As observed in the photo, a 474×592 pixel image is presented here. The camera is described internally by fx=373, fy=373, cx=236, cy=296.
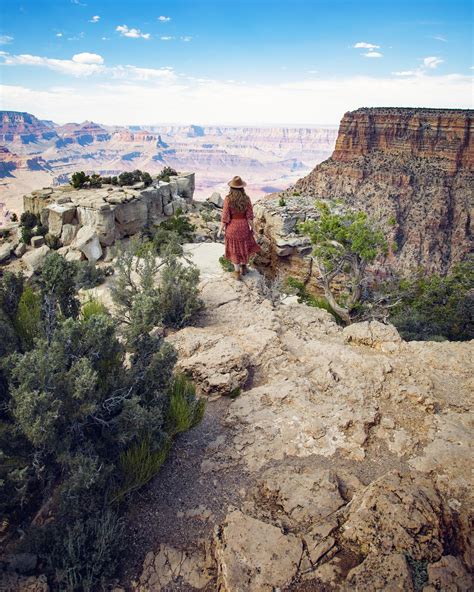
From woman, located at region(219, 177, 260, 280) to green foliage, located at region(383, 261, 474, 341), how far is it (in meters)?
5.48

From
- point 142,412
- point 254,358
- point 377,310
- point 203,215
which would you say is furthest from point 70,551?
point 203,215

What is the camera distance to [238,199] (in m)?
10.4

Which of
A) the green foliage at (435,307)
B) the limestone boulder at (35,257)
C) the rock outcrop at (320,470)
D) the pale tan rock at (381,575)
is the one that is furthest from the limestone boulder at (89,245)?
the pale tan rock at (381,575)

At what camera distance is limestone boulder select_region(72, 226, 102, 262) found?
1628cm

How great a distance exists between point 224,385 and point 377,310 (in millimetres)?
7869

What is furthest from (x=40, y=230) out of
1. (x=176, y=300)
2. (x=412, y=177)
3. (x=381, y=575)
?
(x=412, y=177)

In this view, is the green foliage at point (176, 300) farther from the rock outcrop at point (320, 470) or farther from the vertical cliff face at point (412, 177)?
the vertical cliff face at point (412, 177)

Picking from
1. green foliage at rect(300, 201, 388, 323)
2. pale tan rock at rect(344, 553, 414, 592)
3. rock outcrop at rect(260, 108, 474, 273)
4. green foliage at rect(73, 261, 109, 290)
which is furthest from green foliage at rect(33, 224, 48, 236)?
rock outcrop at rect(260, 108, 474, 273)

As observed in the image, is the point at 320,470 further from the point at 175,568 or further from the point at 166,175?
the point at 166,175

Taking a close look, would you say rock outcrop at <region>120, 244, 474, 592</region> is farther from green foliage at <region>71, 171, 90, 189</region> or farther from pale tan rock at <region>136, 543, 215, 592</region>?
green foliage at <region>71, 171, 90, 189</region>

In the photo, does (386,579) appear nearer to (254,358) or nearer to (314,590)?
(314,590)

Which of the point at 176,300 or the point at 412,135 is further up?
the point at 412,135

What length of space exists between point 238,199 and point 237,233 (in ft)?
3.20

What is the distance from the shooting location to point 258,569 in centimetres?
350
